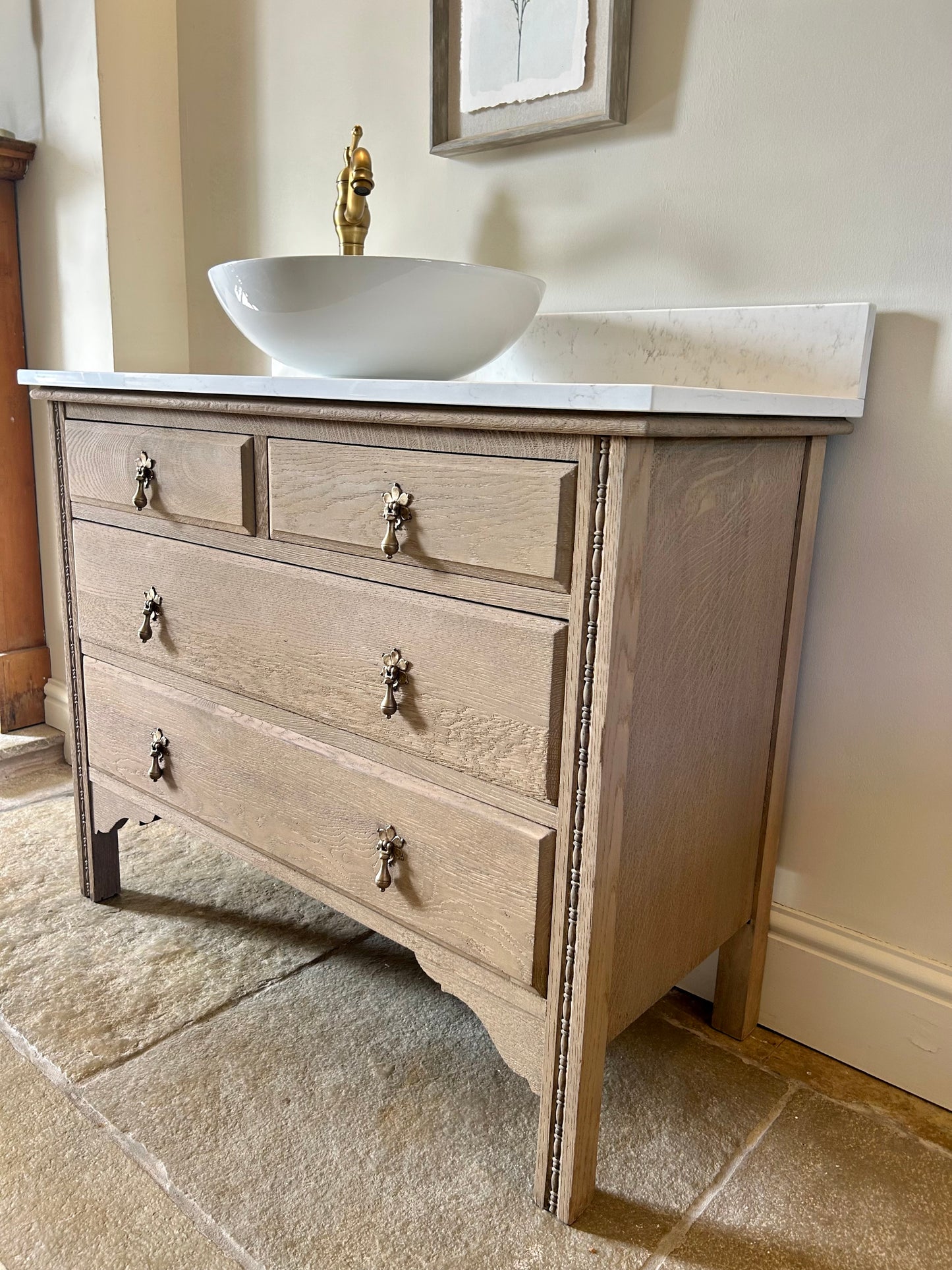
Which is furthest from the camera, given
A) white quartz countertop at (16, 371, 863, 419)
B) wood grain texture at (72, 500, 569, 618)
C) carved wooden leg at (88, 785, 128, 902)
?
carved wooden leg at (88, 785, 128, 902)

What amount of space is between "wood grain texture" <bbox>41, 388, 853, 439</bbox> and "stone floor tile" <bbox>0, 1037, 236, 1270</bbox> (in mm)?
831

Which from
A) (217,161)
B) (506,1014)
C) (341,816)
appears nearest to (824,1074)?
(506,1014)

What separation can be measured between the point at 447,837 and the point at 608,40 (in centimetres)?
102

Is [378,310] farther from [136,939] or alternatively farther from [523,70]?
[136,939]

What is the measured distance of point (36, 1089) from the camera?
3.75 feet

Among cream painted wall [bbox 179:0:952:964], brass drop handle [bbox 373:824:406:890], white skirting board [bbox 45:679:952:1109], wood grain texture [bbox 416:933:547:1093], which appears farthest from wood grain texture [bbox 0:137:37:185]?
white skirting board [bbox 45:679:952:1109]

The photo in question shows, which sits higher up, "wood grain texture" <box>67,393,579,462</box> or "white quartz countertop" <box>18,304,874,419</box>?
"white quartz countertop" <box>18,304,874,419</box>

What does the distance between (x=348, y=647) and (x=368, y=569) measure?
10 centimetres

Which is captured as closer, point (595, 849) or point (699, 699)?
point (595, 849)

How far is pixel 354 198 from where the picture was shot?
1.28 m

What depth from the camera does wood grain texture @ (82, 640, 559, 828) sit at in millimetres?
950

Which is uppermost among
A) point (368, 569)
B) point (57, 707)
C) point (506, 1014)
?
point (368, 569)

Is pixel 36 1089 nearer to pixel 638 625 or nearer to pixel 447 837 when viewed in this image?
pixel 447 837

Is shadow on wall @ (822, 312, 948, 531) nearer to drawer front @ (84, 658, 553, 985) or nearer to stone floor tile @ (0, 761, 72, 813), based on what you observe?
drawer front @ (84, 658, 553, 985)
